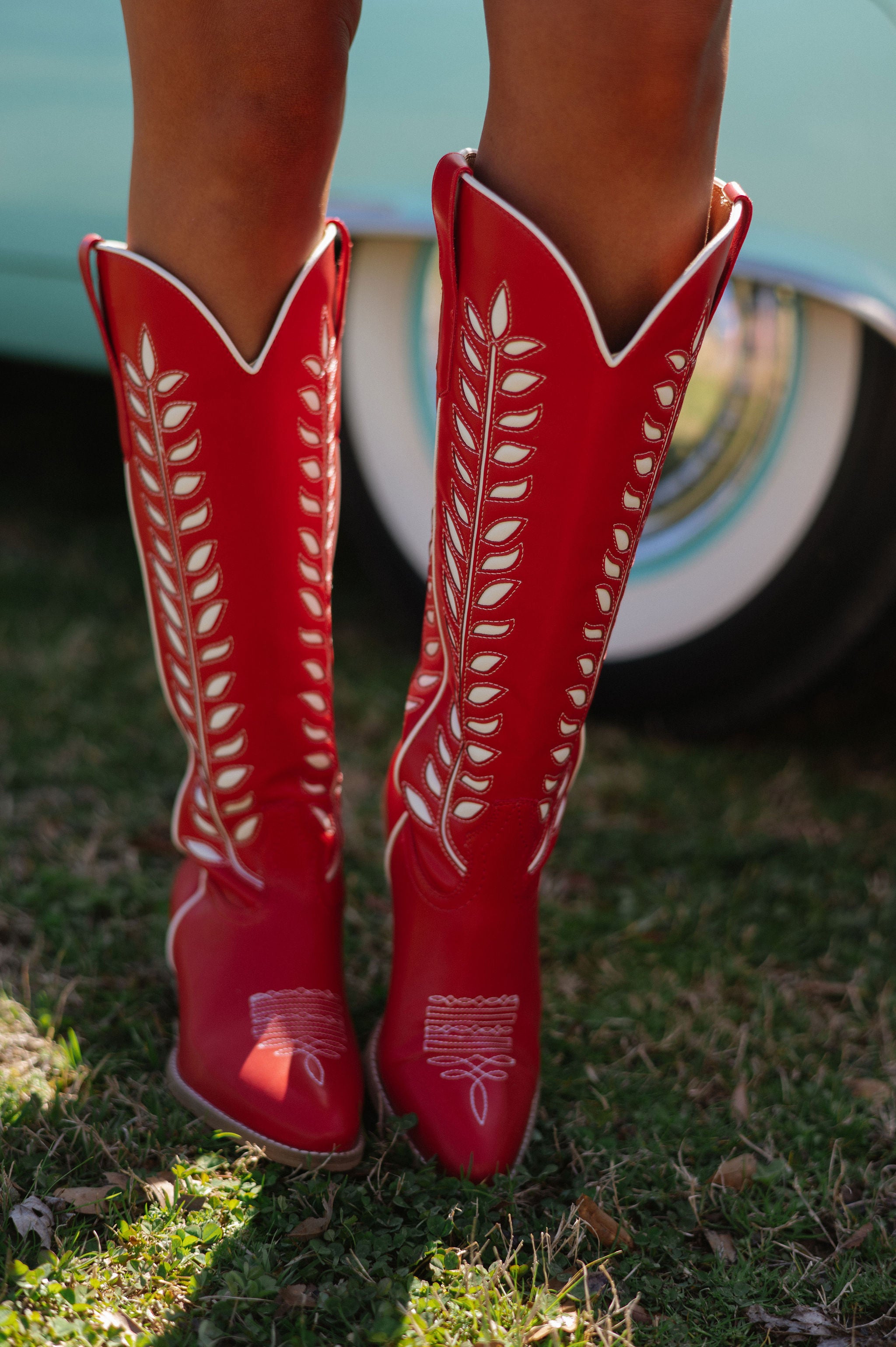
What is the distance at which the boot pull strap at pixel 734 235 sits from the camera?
0.79 m

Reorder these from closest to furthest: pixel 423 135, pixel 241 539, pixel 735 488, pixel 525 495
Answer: pixel 525 495, pixel 241 539, pixel 423 135, pixel 735 488

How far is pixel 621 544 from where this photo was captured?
2.84ft

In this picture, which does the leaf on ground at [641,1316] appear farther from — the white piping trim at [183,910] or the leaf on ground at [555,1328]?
the white piping trim at [183,910]

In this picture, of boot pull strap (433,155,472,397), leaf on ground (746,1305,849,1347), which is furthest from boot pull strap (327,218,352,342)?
leaf on ground (746,1305,849,1347)

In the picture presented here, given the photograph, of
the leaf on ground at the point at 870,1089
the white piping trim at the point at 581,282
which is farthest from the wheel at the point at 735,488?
the white piping trim at the point at 581,282

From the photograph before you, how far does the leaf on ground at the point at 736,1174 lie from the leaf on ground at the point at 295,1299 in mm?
346

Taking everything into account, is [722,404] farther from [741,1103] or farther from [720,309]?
[741,1103]

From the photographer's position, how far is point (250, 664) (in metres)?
0.98

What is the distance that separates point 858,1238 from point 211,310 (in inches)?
35.0

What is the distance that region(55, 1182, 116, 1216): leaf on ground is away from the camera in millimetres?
864

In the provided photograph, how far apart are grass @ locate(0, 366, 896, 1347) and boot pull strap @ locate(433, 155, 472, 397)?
2.11 feet

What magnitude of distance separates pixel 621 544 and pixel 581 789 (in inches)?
30.7

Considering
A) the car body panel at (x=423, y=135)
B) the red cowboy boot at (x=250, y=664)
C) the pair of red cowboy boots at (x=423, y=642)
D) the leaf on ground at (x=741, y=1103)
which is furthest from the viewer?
the car body panel at (x=423, y=135)

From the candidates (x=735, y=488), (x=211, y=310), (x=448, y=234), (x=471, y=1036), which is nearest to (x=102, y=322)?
(x=211, y=310)
